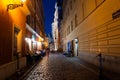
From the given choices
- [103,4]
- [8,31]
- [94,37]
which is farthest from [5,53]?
[94,37]

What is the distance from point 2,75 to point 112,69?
645cm

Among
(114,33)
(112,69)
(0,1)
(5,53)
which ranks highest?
(0,1)

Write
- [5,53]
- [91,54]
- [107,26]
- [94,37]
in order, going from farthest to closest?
[91,54] → [94,37] → [107,26] → [5,53]

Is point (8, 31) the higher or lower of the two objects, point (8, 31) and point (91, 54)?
the higher

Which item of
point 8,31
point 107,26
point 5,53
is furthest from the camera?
point 107,26

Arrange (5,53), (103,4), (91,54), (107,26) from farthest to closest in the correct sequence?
(91,54) < (103,4) < (107,26) < (5,53)

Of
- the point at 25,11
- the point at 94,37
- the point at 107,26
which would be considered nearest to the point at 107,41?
the point at 107,26

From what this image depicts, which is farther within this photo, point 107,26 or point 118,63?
point 107,26

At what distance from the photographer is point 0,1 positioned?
33.6ft

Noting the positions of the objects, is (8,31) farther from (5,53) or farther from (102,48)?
(102,48)

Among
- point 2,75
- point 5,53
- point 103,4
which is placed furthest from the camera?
point 103,4

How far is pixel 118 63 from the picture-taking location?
11570 mm

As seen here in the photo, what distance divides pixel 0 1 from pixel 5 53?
281cm

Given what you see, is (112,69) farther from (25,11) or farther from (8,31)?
(25,11)
